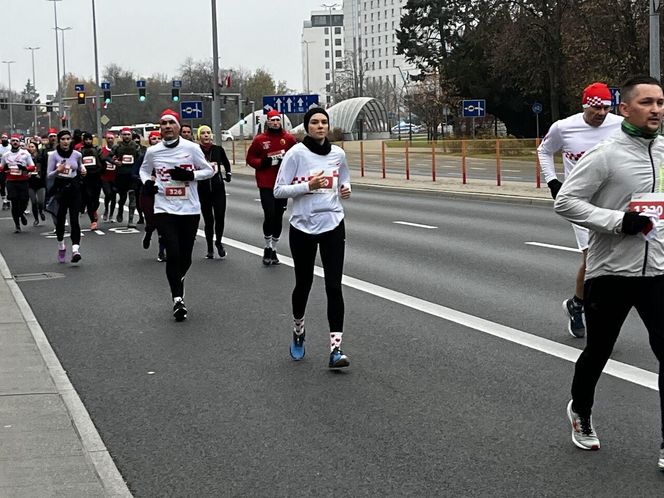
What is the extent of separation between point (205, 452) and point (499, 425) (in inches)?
64.3

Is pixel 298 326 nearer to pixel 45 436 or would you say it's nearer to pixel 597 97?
pixel 45 436

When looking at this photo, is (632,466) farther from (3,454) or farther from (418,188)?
(418,188)

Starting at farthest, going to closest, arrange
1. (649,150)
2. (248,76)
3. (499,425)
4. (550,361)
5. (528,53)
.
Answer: (248,76) < (528,53) < (550,361) < (499,425) < (649,150)

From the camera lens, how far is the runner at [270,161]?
1435cm

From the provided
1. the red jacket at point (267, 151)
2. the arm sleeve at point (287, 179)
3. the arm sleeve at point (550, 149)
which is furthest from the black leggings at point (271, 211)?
the arm sleeve at point (287, 179)

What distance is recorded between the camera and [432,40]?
100m

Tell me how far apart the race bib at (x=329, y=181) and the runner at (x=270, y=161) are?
609cm

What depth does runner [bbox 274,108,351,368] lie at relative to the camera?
7.98 metres

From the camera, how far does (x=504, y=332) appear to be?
9234 mm

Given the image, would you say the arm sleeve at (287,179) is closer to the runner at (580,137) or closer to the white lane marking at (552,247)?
the runner at (580,137)

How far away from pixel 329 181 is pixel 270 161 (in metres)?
6.49

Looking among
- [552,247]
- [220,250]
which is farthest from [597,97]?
[220,250]

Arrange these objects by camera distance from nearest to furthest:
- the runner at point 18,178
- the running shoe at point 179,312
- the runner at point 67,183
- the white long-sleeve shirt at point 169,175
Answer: the running shoe at point 179,312
the white long-sleeve shirt at point 169,175
the runner at point 67,183
the runner at point 18,178

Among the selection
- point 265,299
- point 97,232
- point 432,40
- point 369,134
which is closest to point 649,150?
point 265,299
